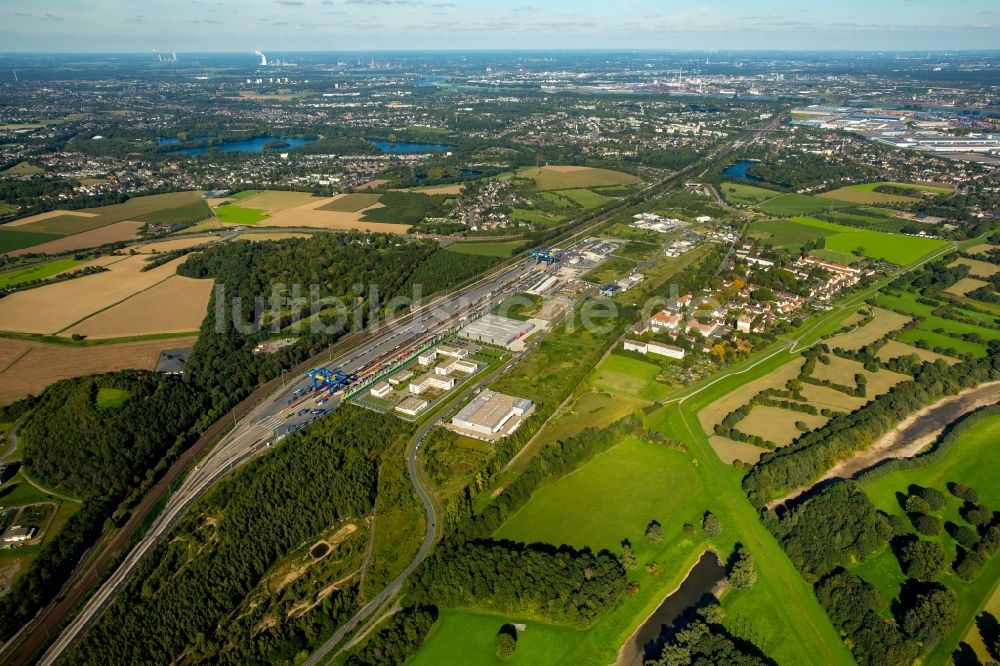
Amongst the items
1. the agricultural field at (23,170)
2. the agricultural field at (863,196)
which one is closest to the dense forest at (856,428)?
the agricultural field at (863,196)

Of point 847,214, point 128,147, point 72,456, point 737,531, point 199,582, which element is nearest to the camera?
point 199,582

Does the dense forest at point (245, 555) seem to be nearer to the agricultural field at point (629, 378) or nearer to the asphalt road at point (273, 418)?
the asphalt road at point (273, 418)

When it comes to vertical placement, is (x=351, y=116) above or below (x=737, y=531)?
above

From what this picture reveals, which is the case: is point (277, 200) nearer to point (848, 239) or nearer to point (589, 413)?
point (589, 413)

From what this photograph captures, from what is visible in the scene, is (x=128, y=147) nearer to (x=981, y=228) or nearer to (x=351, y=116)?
(x=351, y=116)

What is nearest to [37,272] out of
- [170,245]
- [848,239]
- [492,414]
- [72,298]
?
[72,298]

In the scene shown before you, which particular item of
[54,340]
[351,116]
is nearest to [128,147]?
[351,116]

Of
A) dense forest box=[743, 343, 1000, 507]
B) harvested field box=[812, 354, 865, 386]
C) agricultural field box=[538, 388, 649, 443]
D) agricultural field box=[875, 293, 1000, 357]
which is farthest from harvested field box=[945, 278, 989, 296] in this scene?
agricultural field box=[538, 388, 649, 443]

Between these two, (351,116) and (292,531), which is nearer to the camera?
(292,531)
